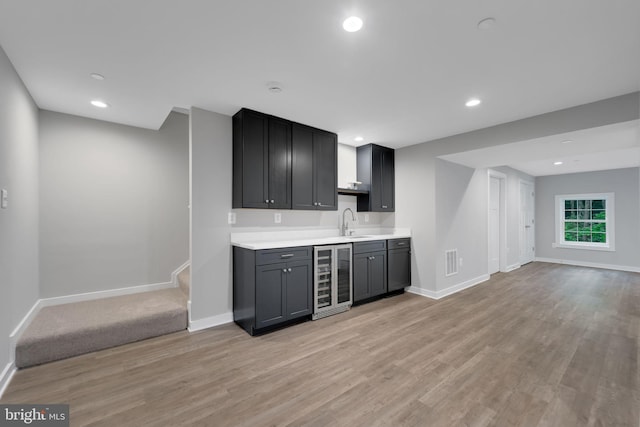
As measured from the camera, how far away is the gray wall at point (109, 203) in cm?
313

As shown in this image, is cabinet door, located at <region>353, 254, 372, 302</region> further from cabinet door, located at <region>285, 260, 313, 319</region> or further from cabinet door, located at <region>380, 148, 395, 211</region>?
cabinet door, located at <region>380, 148, 395, 211</region>

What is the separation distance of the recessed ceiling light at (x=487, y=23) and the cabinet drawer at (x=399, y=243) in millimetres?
2943

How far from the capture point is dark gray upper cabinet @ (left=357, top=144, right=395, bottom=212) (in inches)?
176

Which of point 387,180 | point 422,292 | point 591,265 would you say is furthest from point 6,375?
point 591,265

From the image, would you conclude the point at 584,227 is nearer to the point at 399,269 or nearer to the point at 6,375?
the point at 399,269

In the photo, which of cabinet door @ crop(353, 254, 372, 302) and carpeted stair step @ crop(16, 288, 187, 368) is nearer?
carpeted stair step @ crop(16, 288, 187, 368)

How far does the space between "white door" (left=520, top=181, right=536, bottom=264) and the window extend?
553 millimetres

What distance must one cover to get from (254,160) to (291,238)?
3.92ft

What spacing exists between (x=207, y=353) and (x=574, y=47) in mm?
3844

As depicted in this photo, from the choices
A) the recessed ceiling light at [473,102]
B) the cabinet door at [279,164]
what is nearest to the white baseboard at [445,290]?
the cabinet door at [279,164]

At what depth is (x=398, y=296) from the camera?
4344mm

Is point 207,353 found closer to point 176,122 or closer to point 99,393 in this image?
point 99,393

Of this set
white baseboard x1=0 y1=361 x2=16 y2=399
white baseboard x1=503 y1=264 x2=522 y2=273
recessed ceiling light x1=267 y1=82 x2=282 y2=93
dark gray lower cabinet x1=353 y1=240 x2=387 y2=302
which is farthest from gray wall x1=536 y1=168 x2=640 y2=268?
white baseboard x1=0 y1=361 x2=16 y2=399

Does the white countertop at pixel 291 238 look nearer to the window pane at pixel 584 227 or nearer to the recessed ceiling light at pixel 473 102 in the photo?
the recessed ceiling light at pixel 473 102
